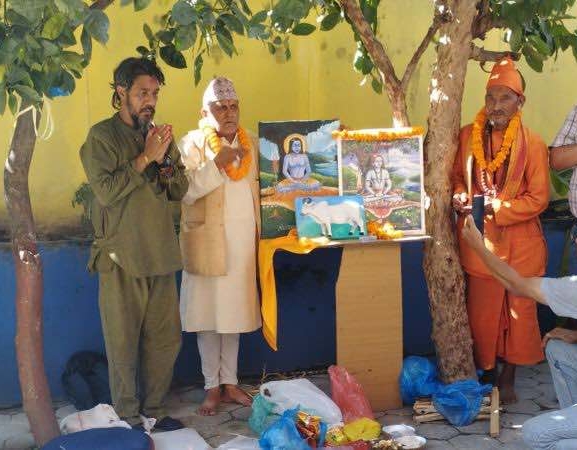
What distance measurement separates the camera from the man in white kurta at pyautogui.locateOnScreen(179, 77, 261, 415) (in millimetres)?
4535

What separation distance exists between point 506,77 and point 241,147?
1528 millimetres

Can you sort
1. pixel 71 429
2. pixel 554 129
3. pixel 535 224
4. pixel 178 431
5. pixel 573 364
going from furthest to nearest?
pixel 554 129
pixel 535 224
pixel 178 431
pixel 71 429
pixel 573 364

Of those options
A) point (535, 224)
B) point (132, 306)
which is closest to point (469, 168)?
point (535, 224)

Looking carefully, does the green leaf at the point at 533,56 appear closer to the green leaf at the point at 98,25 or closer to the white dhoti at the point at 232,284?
the white dhoti at the point at 232,284

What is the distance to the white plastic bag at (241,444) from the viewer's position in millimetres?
4270

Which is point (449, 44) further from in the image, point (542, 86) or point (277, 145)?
point (542, 86)

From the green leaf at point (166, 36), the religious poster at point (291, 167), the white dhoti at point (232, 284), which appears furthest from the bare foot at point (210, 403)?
the green leaf at point (166, 36)

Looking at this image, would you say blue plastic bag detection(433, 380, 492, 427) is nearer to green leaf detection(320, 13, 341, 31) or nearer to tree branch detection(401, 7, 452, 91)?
tree branch detection(401, 7, 452, 91)

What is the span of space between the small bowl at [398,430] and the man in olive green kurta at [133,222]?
4.28 feet

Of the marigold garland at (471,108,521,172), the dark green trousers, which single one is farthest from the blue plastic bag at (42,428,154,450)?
the marigold garland at (471,108,521,172)

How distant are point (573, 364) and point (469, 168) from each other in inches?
55.4

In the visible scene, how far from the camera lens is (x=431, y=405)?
466 cm

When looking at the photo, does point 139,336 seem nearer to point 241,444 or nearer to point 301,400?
point 241,444

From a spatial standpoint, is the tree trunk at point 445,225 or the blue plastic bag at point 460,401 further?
the tree trunk at point 445,225
